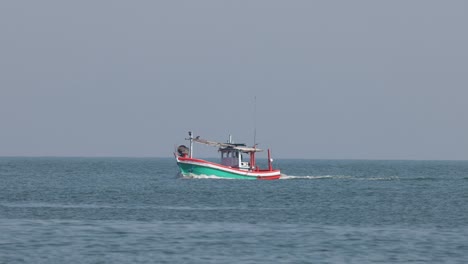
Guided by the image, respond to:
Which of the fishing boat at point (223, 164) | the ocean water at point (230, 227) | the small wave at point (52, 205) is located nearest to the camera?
the ocean water at point (230, 227)

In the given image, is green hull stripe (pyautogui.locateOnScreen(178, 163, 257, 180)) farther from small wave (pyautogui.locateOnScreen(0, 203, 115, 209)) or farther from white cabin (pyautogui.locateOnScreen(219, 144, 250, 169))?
small wave (pyautogui.locateOnScreen(0, 203, 115, 209))

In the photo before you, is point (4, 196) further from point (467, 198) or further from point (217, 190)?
point (467, 198)

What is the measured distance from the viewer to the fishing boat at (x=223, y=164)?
327 ft

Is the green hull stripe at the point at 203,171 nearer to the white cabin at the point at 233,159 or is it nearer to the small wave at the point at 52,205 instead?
the white cabin at the point at 233,159

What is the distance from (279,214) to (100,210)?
10599 mm

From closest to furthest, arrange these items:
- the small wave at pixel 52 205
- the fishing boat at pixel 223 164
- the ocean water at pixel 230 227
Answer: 1. the ocean water at pixel 230 227
2. the small wave at pixel 52 205
3. the fishing boat at pixel 223 164

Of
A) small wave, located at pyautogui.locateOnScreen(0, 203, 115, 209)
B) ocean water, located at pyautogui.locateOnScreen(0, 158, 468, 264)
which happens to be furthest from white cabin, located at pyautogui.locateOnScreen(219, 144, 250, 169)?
small wave, located at pyautogui.locateOnScreen(0, 203, 115, 209)

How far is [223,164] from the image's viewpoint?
103562 millimetres

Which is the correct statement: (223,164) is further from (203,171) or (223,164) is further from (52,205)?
(52,205)

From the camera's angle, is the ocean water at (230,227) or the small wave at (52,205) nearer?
the ocean water at (230,227)

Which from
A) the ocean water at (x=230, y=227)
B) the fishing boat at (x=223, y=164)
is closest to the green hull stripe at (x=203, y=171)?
the fishing boat at (x=223, y=164)

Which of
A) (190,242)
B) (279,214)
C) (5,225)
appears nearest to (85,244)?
(190,242)

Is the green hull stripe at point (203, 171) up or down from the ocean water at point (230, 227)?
up

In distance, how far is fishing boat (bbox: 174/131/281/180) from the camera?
99688 mm
